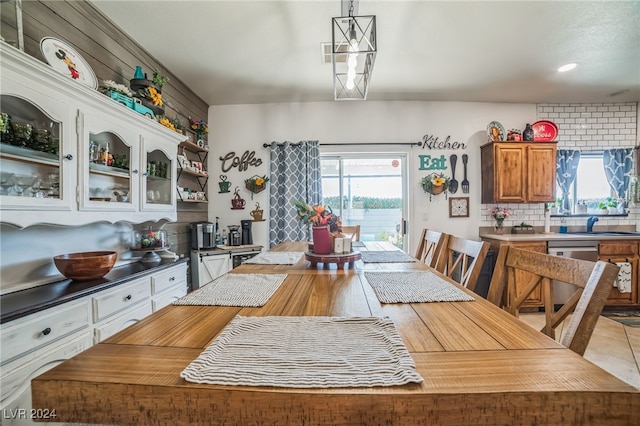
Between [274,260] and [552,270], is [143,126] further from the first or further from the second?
[552,270]

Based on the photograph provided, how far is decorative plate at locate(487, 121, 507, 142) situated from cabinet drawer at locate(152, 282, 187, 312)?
13.0ft

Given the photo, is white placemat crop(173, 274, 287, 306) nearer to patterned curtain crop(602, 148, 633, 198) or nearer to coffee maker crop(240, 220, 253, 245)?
coffee maker crop(240, 220, 253, 245)

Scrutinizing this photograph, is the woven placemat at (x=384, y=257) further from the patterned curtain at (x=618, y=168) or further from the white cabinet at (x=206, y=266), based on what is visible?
the patterned curtain at (x=618, y=168)

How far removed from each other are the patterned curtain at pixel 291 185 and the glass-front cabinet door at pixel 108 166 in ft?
6.07

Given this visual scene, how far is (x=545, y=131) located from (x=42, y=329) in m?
5.21

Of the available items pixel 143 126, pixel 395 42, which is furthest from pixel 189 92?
pixel 395 42

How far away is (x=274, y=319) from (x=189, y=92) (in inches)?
136

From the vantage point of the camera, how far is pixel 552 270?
38.4 inches

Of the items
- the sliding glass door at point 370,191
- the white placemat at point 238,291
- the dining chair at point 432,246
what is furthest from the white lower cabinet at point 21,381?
the sliding glass door at point 370,191

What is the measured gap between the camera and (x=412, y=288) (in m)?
1.17

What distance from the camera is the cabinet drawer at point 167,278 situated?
2135mm

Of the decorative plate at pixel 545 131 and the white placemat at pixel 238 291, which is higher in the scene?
the decorative plate at pixel 545 131

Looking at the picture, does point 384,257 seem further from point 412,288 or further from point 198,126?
point 198,126

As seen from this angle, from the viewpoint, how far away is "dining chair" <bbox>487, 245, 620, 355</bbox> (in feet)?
2.44
